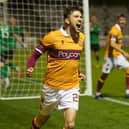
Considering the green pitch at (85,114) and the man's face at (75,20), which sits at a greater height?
the man's face at (75,20)

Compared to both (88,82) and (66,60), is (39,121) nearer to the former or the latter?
(66,60)

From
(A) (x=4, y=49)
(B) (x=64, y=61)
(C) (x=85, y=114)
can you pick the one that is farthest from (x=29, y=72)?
(A) (x=4, y=49)

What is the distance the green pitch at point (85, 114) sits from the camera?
9622mm

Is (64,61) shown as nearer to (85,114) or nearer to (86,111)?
(85,114)

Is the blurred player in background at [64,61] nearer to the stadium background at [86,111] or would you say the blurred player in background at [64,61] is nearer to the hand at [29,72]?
the hand at [29,72]

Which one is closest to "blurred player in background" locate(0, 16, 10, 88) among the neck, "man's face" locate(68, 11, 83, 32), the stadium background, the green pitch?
the stadium background

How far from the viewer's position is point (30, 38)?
18.5 metres

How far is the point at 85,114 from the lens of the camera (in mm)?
10867

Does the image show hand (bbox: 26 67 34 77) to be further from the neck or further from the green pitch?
the green pitch

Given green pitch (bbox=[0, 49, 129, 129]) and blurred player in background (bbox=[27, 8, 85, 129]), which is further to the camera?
green pitch (bbox=[0, 49, 129, 129])

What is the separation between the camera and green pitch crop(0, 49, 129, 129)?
962cm

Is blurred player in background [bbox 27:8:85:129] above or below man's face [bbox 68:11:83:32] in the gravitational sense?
below

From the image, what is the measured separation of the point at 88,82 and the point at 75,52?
246 inches

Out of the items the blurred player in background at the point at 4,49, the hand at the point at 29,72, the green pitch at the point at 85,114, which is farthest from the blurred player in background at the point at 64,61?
the blurred player in background at the point at 4,49
